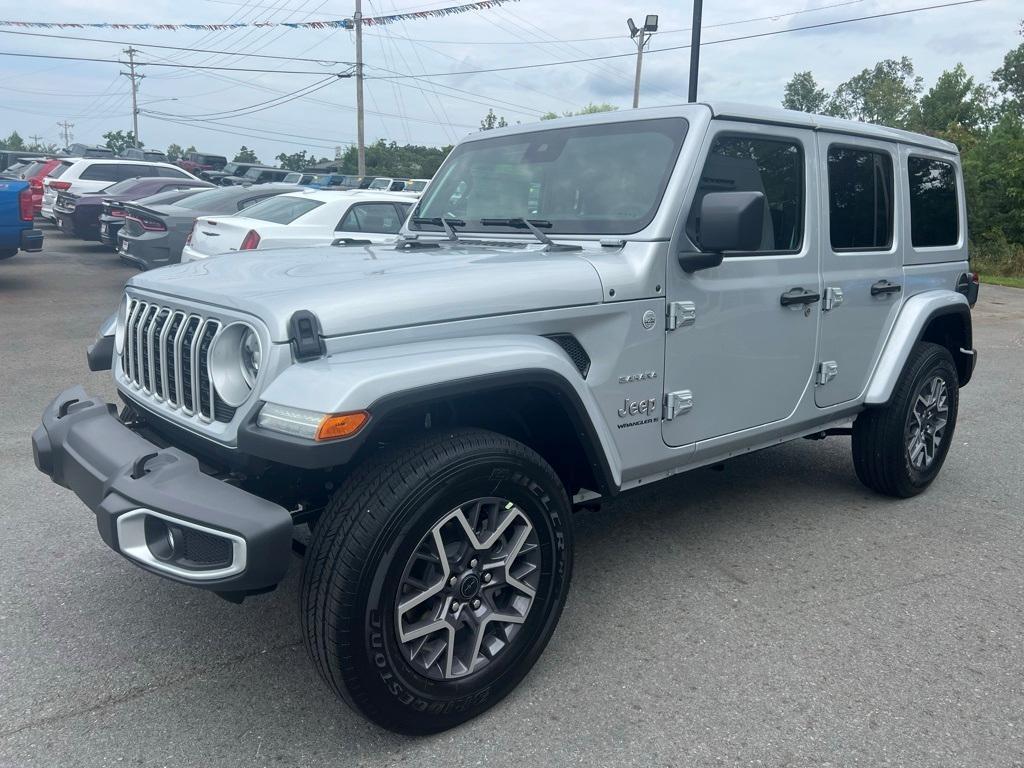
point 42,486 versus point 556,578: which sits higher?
point 556,578

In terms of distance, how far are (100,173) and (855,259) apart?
17.8 metres

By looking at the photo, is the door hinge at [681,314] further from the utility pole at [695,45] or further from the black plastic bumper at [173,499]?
the utility pole at [695,45]

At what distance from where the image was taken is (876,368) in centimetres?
450

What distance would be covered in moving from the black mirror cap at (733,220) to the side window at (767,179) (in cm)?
25

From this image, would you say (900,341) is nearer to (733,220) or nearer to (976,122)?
(733,220)

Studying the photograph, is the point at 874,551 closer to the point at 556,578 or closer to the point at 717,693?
the point at 717,693

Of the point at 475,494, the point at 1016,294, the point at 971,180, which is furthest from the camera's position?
the point at 971,180

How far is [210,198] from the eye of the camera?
39.7ft

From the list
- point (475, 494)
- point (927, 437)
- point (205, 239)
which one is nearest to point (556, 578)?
point (475, 494)

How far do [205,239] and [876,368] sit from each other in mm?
7281

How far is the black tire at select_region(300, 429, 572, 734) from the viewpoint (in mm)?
2406

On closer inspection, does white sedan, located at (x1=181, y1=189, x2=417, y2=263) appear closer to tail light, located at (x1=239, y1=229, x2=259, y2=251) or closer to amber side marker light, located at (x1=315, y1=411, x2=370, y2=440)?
tail light, located at (x1=239, y1=229, x2=259, y2=251)

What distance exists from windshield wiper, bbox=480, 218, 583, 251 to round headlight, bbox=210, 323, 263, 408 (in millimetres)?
1258

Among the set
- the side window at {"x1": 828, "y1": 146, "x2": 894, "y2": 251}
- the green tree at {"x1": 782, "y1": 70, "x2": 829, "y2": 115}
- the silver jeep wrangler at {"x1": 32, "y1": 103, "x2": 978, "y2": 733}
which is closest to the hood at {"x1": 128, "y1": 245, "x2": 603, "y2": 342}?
the silver jeep wrangler at {"x1": 32, "y1": 103, "x2": 978, "y2": 733}
